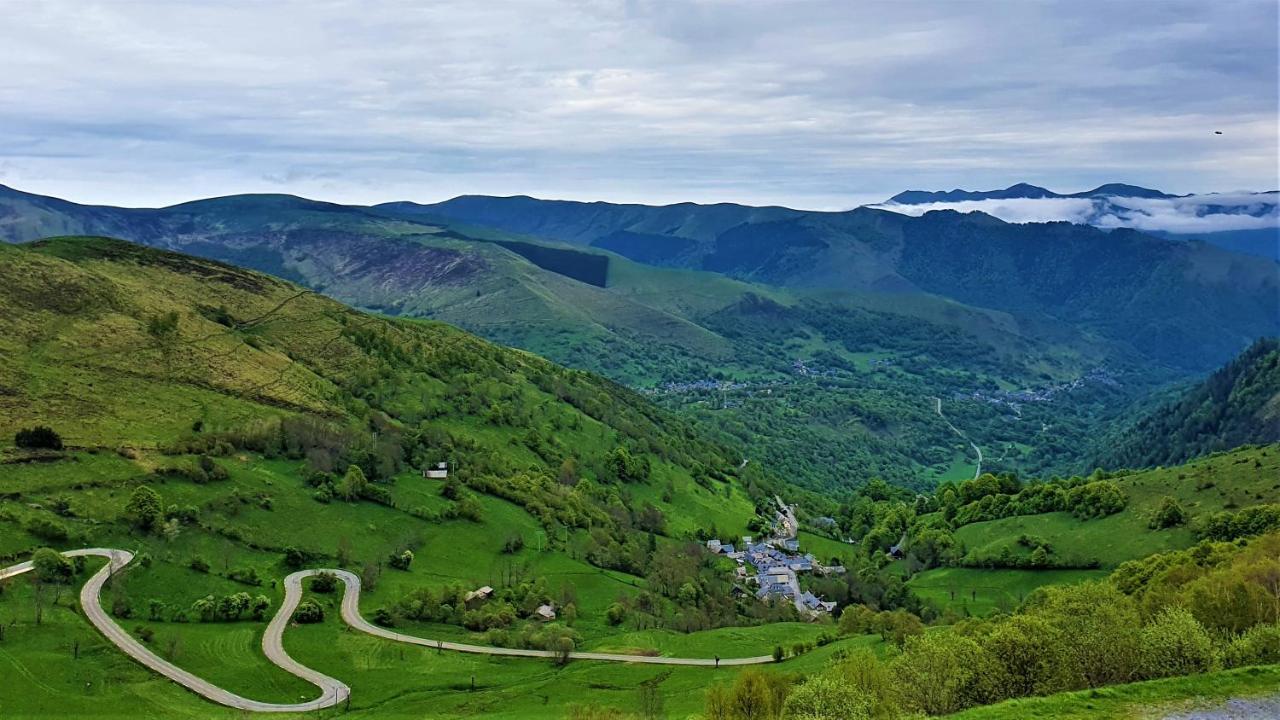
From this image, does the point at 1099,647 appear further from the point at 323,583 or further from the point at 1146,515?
the point at 1146,515

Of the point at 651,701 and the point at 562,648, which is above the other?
the point at 651,701

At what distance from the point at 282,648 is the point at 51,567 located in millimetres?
27654

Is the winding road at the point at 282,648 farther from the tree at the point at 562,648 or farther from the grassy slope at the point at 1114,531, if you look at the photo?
the grassy slope at the point at 1114,531

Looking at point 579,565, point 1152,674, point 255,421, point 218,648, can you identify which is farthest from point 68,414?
point 1152,674

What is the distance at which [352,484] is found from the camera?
14775 cm

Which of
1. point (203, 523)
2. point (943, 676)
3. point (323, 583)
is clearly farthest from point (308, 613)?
point (943, 676)

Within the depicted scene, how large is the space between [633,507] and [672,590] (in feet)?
159

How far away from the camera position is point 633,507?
19638cm

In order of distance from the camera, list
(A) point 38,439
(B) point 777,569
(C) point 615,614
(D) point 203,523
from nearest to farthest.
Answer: (D) point 203,523, (A) point 38,439, (C) point 615,614, (B) point 777,569

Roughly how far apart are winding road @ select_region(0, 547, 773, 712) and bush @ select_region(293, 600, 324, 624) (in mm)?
1110

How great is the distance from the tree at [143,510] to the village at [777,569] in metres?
96.5

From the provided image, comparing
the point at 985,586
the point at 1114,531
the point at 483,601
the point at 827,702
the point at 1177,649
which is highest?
the point at 1177,649

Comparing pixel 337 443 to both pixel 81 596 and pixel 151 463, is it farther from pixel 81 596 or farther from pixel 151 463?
pixel 81 596

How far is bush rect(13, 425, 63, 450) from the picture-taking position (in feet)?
411
